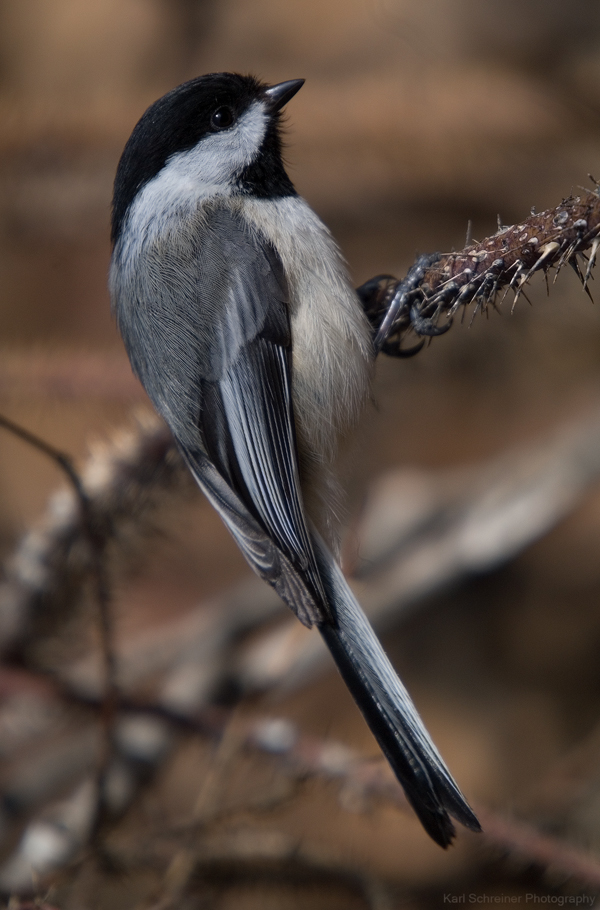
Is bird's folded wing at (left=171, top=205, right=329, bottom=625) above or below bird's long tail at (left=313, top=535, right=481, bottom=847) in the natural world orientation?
above

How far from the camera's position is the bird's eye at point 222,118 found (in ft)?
3.96

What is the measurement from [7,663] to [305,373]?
71cm

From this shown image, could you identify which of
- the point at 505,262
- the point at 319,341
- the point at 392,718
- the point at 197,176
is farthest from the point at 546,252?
the point at 197,176

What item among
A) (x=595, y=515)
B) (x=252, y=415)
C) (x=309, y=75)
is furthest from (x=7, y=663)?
(x=309, y=75)

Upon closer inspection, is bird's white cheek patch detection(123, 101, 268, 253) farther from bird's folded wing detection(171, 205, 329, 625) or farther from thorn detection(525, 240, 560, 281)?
thorn detection(525, 240, 560, 281)

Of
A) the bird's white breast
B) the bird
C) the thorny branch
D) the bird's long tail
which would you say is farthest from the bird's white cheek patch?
the bird's long tail

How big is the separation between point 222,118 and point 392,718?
3.11 ft

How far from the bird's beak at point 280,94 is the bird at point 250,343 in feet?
0.17

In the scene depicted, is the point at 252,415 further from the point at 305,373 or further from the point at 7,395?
the point at 7,395

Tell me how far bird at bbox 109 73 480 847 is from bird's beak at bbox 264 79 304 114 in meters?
0.05

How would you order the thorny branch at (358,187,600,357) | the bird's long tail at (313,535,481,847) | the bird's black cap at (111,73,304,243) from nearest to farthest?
the thorny branch at (358,187,600,357) → the bird's long tail at (313,535,481,847) → the bird's black cap at (111,73,304,243)

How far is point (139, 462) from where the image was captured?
1182mm

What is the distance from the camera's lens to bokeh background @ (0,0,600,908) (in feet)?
5.12

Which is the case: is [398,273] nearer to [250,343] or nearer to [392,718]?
[250,343]
